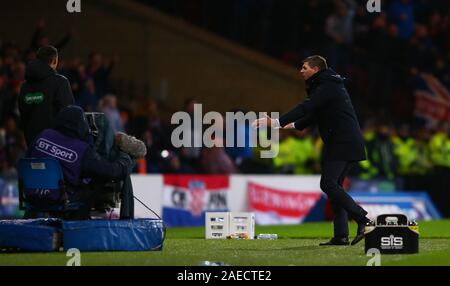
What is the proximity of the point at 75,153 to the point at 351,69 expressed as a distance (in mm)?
16882

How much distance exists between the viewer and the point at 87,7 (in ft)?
87.1

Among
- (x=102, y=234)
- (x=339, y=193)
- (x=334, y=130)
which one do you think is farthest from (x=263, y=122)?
(x=102, y=234)

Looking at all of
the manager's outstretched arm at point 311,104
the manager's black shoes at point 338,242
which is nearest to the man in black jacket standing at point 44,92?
the manager's outstretched arm at point 311,104

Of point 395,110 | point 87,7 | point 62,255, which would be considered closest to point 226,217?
point 62,255

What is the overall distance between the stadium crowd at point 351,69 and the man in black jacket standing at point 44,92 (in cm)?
900

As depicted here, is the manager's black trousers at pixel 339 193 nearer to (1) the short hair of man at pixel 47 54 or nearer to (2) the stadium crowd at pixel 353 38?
(1) the short hair of man at pixel 47 54

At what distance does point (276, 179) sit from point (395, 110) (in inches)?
268

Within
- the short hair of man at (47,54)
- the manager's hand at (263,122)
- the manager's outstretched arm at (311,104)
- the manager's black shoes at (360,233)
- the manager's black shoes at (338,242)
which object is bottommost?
the manager's black shoes at (338,242)

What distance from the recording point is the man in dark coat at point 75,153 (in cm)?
1274

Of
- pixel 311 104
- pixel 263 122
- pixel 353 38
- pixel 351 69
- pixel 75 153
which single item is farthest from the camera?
pixel 353 38

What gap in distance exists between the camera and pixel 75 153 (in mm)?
12789

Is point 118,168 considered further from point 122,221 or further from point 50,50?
point 50,50

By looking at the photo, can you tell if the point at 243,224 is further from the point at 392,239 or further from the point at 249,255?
the point at 249,255

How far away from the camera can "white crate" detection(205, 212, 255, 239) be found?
50.3 feet
